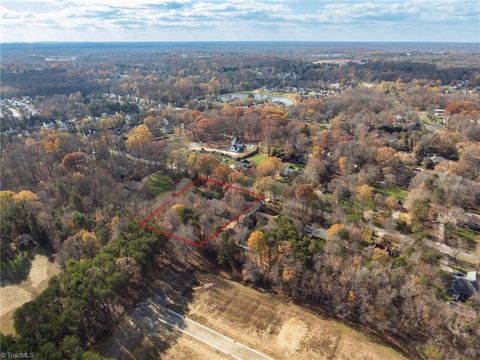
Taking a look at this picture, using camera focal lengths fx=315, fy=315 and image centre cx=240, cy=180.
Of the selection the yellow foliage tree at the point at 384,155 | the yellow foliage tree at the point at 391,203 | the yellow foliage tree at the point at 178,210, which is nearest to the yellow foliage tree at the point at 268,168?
the yellow foliage tree at the point at 384,155

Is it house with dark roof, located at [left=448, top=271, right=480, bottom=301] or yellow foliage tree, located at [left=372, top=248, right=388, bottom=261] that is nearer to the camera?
house with dark roof, located at [left=448, top=271, right=480, bottom=301]

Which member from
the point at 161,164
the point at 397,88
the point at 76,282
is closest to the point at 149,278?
the point at 76,282

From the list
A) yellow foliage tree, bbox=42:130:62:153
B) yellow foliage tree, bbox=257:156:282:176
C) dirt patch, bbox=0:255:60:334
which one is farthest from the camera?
yellow foliage tree, bbox=42:130:62:153

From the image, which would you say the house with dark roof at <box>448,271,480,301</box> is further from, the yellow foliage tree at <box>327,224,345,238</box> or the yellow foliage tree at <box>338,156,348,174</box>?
the yellow foliage tree at <box>338,156,348,174</box>

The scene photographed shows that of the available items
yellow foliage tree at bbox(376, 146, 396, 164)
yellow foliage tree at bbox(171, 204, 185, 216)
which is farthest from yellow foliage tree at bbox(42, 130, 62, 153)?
yellow foliage tree at bbox(376, 146, 396, 164)

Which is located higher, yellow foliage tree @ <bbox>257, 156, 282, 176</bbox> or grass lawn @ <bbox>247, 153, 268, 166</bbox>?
yellow foliage tree @ <bbox>257, 156, 282, 176</bbox>

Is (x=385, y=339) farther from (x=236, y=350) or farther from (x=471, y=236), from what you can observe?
(x=471, y=236)

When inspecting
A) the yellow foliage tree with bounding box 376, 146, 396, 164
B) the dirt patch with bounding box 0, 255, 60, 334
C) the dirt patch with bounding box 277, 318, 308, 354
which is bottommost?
the dirt patch with bounding box 0, 255, 60, 334

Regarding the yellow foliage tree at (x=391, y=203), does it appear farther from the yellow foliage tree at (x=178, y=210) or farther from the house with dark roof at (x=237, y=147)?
the house with dark roof at (x=237, y=147)
